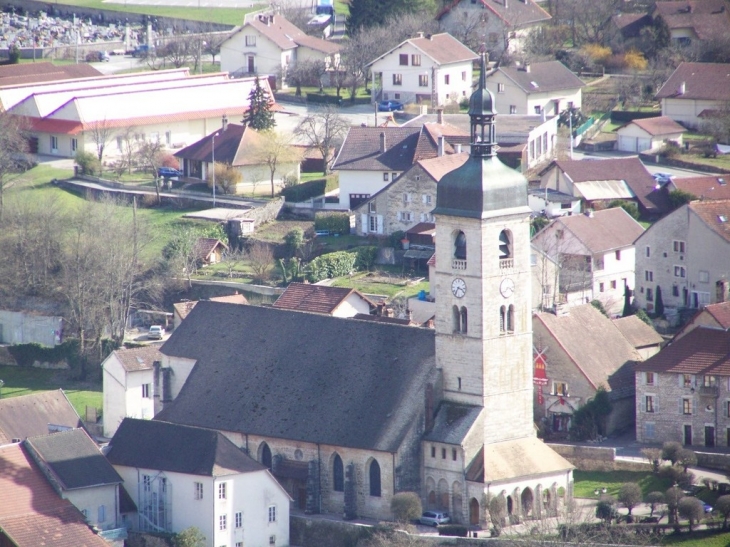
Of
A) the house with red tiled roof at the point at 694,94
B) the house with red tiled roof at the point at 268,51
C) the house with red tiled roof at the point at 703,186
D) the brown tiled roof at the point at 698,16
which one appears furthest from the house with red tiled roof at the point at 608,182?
the house with red tiled roof at the point at 268,51

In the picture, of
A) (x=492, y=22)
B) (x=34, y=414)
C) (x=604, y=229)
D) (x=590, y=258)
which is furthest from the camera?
(x=492, y=22)

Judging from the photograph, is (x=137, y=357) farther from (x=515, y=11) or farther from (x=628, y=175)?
(x=515, y=11)

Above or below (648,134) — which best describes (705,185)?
below

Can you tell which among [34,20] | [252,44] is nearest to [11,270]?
[252,44]

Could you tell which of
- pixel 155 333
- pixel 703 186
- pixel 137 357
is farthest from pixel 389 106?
pixel 137 357

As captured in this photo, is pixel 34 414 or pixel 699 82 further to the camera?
pixel 699 82

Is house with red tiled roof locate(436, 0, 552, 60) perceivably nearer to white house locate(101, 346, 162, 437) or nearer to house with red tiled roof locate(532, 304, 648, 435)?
house with red tiled roof locate(532, 304, 648, 435)
